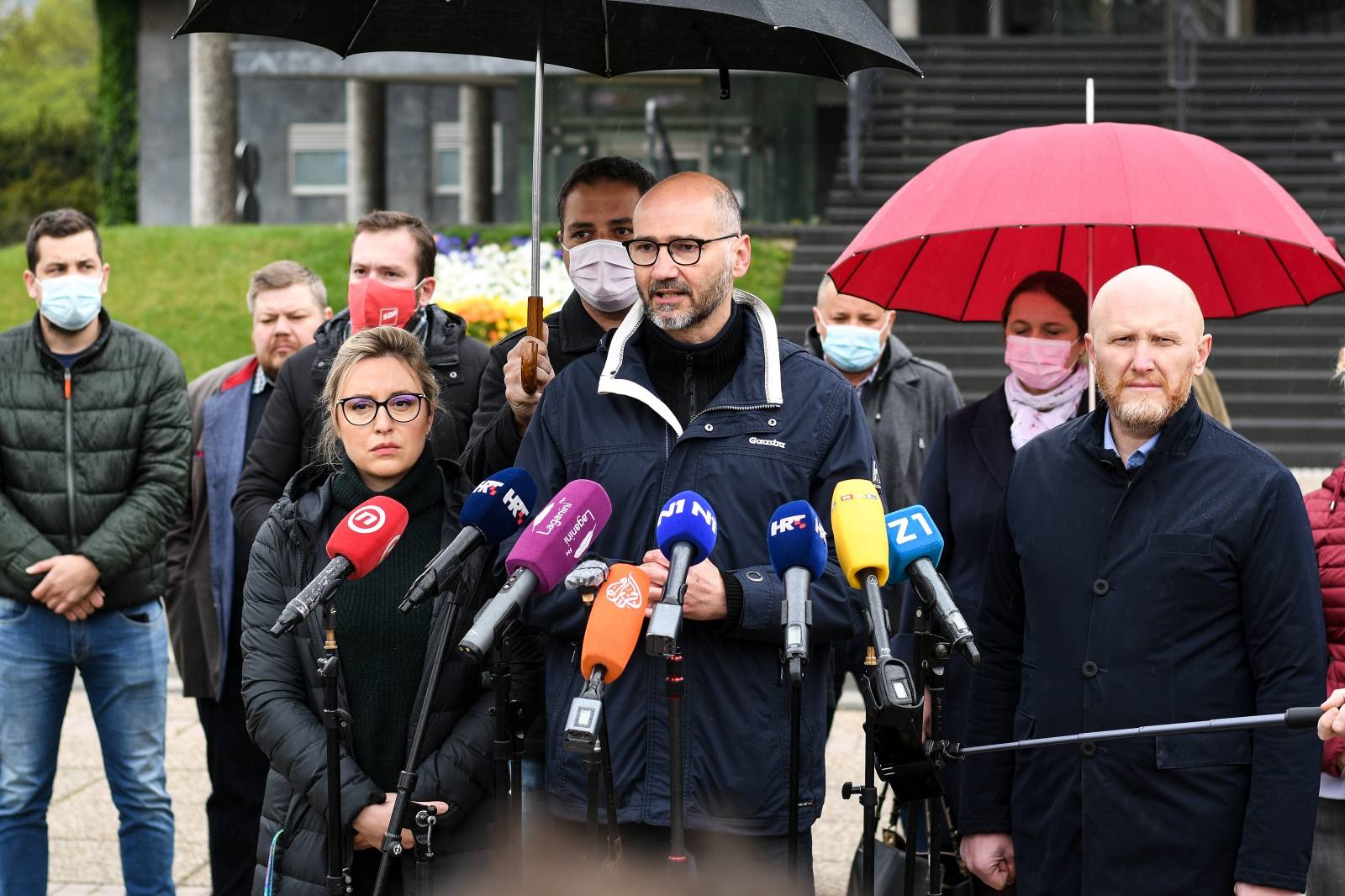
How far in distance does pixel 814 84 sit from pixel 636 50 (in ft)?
66.2

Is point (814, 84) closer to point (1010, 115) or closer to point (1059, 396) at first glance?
point (1010, 115)

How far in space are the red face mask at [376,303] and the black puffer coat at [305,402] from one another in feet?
0.26

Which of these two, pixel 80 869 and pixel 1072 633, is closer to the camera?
pixel 1072 633

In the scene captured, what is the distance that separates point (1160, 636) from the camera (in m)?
3.77

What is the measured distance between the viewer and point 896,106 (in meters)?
22.4

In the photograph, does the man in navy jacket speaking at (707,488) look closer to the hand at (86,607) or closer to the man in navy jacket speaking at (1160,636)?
the man in navy jacket speaking at (1160,636)

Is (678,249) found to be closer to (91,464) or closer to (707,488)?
(707,488)

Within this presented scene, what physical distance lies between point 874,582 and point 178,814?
5.48 meters

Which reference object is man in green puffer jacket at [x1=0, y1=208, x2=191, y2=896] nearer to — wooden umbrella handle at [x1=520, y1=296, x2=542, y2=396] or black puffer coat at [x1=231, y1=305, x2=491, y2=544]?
black puffer coat at [x1=231, y1=305, x2=491, y2=544]

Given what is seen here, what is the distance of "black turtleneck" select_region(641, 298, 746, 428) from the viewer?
13.2ft

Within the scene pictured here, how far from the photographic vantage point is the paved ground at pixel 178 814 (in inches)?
267

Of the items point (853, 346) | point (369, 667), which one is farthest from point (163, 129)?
point (369, 667)

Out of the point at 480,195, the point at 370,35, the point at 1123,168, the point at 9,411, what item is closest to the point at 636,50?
the point at 370,35

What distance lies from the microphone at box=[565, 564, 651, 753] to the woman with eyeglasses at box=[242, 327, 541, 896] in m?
0.97
